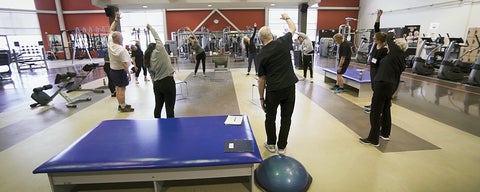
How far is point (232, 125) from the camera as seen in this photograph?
2.80 m

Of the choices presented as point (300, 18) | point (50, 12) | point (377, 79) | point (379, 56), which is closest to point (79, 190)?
point (377, 79)

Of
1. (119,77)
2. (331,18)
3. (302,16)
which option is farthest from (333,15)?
(119,77)

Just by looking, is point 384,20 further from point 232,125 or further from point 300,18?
point 232,125

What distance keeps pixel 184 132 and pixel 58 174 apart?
1123 mm

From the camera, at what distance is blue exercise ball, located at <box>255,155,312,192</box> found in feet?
7.02

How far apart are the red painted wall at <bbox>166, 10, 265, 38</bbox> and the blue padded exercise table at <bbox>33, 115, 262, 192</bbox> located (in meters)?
14.8

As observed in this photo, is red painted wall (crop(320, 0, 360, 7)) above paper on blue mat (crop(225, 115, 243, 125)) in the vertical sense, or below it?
above

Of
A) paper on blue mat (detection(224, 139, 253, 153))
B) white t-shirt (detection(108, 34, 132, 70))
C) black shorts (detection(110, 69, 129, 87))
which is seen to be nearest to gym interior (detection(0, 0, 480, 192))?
paper on blue mat (detection(224, 139, 253, 153))

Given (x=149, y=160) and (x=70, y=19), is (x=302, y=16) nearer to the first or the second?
(x=149, y=160)

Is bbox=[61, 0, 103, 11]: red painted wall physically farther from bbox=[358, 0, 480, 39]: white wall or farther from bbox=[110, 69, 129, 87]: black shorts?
bbox=[358, 0, 480, 39]: white wall

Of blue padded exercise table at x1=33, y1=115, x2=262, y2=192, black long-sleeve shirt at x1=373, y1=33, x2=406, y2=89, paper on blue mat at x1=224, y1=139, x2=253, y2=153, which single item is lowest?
blue padded exercise table at x1=33, y1=115, x2=262, y2=192

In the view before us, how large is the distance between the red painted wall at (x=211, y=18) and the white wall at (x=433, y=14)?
7.44 meters

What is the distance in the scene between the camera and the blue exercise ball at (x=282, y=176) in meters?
2.14

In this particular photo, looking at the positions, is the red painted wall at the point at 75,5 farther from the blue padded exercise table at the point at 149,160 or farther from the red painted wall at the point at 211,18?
the blue padded exercise table at the point at 149,160
